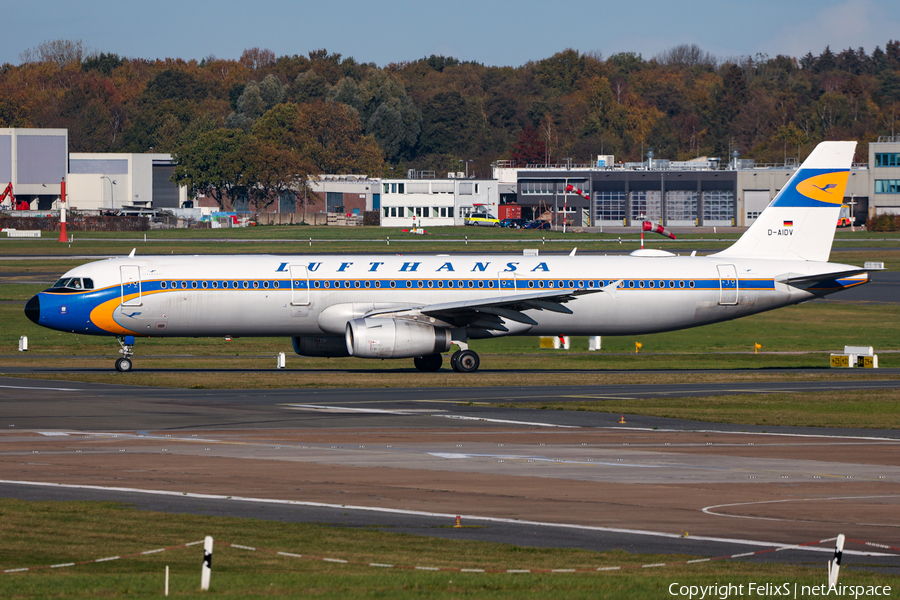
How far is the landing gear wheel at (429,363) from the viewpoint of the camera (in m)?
43.7

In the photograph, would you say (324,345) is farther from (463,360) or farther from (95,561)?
(95,561)

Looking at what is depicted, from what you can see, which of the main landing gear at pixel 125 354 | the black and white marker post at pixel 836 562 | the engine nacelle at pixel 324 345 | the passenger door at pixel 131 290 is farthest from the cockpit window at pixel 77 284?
the black and white marker post at pixel 836 562

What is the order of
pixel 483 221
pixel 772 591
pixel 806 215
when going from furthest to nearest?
pixel 483 221 < pixel 806 215 < pixel 772 591

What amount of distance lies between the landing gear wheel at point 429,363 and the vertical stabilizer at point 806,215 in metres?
12.9

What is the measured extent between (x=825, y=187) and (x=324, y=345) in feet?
71.0

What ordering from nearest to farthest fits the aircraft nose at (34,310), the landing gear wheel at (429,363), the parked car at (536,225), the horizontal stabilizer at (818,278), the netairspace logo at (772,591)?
the netairspace logo at (772,591)
the aircraft nose at (34,310)
the landing gear wheel at (429,363)
the horizontal stabilizer at (818,278)
the parked car at (536,225)

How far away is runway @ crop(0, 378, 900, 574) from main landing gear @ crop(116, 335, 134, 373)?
7.02 m

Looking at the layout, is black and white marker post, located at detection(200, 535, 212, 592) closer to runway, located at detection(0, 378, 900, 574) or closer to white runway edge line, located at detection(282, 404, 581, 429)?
runway, located at detection(0, 378, 900, 574)

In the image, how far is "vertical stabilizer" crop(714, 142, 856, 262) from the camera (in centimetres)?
4675

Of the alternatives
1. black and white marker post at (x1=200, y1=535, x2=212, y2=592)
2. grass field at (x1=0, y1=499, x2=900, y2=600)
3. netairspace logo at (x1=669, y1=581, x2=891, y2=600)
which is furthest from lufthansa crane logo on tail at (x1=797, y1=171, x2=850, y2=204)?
black and white marker post at (x1=200, y1=535, x2=212, y2=592)

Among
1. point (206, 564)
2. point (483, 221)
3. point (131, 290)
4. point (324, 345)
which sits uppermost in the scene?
point (483, 221)

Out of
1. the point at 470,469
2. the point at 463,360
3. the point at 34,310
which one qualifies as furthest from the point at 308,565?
the point at 34,310

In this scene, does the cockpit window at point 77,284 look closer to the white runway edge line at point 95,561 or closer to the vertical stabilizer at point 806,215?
the vertical stabilizer at point 806,215

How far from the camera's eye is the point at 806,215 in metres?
47.0
